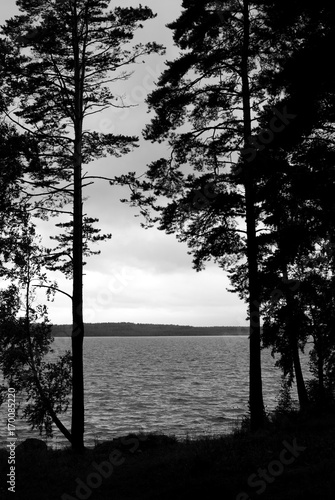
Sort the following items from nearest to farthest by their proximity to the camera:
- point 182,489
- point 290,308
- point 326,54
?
point 182,489, point 326,54, point 290,308

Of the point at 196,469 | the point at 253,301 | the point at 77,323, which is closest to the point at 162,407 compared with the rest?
the point at 77,323

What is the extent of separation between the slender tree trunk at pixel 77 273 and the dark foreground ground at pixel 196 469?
3.80 ft

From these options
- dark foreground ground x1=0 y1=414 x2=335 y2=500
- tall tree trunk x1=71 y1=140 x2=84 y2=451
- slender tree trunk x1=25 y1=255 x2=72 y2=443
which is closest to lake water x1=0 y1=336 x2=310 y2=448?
slender tree trunk x1=25 y1=255 x2=72 y2=443

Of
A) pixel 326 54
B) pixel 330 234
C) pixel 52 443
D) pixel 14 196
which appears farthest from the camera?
pixel 52 443

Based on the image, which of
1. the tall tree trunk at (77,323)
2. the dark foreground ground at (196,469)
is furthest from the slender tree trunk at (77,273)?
the dark foreground ground at (196,469)

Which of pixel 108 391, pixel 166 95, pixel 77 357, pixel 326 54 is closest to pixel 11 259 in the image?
pixel 77 357

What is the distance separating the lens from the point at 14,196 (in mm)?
15492

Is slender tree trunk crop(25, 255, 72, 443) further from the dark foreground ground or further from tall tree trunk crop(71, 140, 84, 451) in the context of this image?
the dark foreground ground

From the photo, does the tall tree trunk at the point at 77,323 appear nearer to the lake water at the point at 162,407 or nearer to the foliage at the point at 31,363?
the foliage at the point at 31,363

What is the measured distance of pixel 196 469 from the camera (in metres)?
10.4

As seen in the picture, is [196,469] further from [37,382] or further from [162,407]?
[162,407]

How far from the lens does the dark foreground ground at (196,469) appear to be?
29.5 feet

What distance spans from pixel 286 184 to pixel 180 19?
24.2 ft

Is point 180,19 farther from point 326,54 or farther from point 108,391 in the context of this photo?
point 108,391
